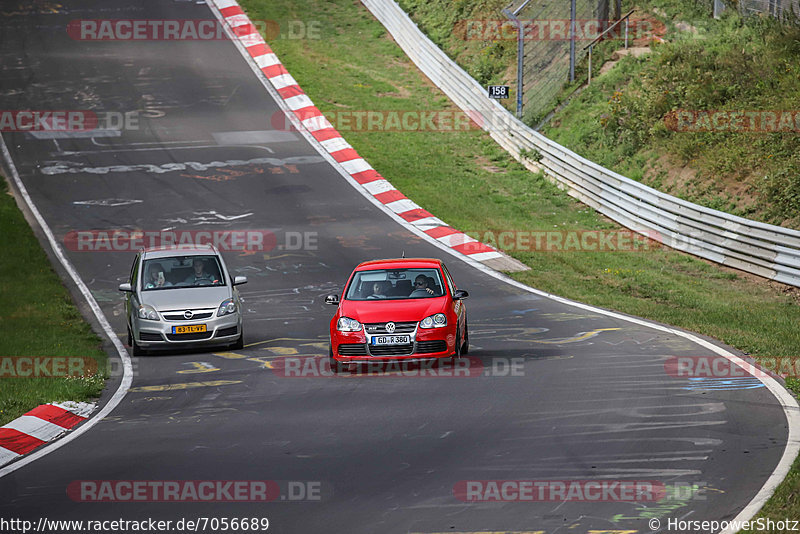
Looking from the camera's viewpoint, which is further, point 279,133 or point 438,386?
point 279,133

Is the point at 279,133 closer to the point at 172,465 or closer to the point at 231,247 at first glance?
the point at 231,247

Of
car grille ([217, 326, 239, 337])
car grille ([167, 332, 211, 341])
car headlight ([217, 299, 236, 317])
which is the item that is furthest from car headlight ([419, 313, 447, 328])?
car grille ([167, 332, 211, 341])

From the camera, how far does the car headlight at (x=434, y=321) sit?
14250 mm

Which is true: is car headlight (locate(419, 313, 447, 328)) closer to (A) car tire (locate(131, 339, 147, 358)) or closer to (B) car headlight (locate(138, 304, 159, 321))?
(B) car headlight (locate(138, 304, 159, 321))

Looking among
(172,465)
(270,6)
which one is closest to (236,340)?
(172,465)

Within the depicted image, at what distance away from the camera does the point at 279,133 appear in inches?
1369

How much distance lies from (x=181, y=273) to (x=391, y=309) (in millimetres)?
→ 5124

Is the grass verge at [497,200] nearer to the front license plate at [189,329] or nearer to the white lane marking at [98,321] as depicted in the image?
the white lane marking at [98,321]

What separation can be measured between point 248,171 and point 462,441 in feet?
72.4

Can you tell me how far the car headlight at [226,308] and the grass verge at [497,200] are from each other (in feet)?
24.0

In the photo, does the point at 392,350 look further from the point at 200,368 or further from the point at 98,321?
the point at 98,321

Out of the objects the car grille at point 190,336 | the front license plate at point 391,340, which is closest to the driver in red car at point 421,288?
the front license plate at point 391,340

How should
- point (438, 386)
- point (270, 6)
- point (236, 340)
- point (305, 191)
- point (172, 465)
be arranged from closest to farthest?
point (172, 465) < point (438, 386) < point (236, 340) < point (305, 191) < point (270, 6)

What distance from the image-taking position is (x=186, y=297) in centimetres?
1702
